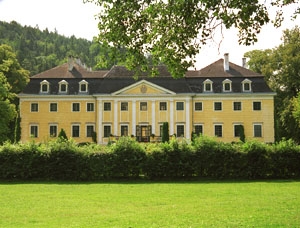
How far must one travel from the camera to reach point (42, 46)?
122 m

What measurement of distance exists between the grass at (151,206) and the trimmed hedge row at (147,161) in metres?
3.14

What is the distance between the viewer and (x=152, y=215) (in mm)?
10578

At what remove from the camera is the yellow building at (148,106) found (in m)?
41.9

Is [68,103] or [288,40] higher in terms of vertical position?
[288,40]

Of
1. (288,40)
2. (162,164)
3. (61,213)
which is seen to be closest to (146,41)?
(61,213)

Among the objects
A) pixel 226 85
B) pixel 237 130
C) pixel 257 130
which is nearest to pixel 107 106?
pixel 226 85

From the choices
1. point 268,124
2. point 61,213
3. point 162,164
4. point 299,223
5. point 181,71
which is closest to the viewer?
point 299,223

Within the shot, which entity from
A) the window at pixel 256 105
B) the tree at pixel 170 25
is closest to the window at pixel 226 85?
the window at pixel 256 105

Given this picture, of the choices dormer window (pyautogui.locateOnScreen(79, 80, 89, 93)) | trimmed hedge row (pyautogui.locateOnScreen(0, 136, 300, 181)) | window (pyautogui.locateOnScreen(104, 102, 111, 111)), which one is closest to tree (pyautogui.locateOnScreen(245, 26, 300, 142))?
window (pyautogui.locateOnScreen(104, 102, 111, 111))

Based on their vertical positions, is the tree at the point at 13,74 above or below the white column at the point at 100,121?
above

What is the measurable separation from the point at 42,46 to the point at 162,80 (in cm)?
8768

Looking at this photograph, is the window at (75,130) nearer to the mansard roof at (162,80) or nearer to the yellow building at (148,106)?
the yellow building at (148,106)

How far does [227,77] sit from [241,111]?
3596mm

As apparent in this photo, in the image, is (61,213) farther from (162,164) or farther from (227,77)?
(227,77)
